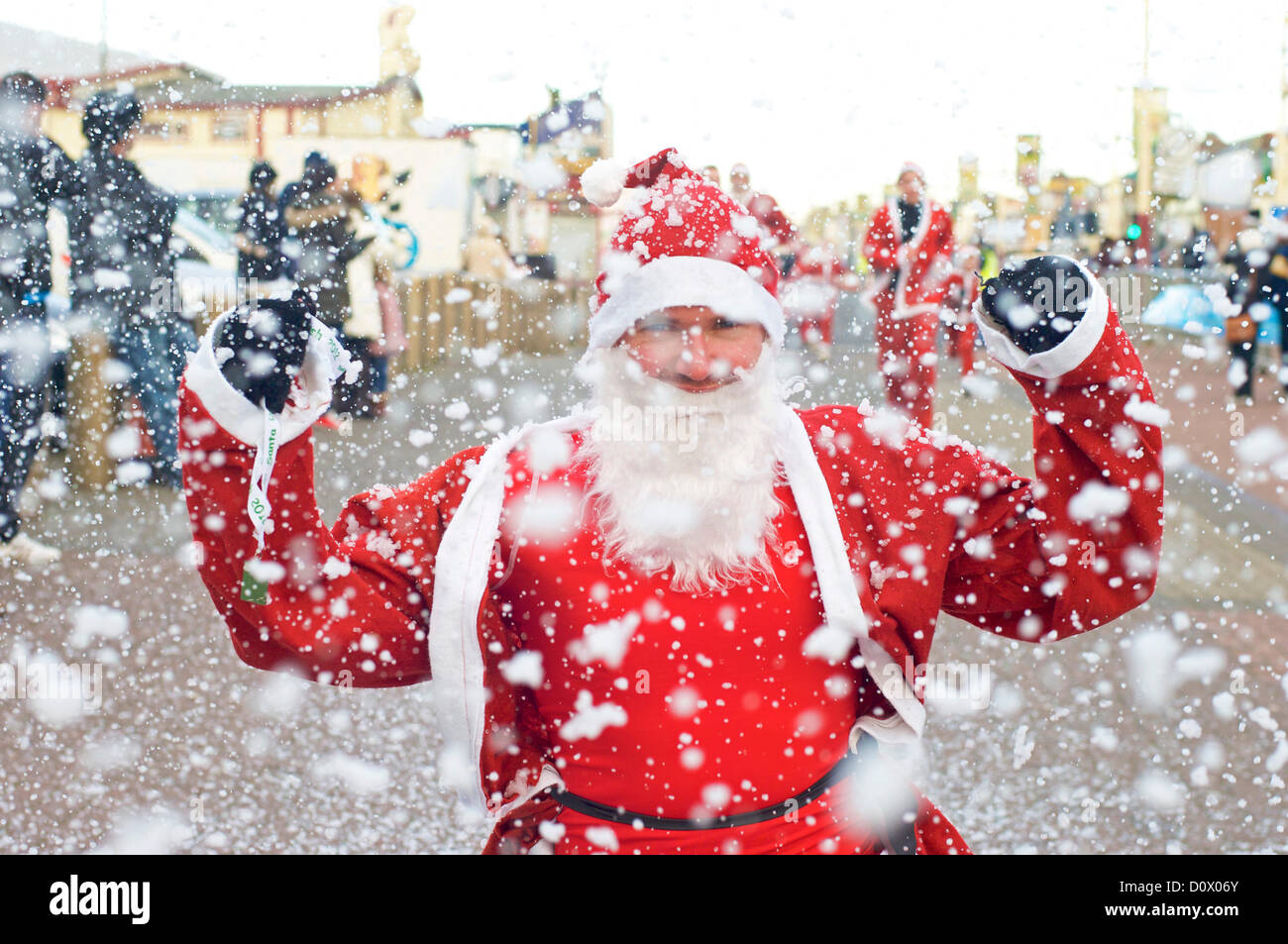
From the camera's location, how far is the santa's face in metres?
2.05

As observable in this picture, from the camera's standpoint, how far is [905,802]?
2.07 metres

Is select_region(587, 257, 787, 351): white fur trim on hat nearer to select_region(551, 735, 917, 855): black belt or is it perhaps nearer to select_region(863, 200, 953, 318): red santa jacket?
select_region(551, 735, 917, 855): black belt

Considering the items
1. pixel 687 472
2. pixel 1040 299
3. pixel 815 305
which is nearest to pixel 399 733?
pixel 687 472

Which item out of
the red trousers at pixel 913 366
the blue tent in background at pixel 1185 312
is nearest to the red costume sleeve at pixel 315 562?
the red trousers at pixel 913 366

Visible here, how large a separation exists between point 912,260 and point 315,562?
268 inches

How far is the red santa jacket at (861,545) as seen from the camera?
175cm

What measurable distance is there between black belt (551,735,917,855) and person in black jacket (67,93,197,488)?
15.0 ft

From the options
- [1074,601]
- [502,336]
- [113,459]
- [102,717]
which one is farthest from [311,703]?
[502,336]

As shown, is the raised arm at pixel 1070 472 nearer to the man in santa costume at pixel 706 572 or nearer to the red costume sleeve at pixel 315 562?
the man in santa costume at pixel 706 572

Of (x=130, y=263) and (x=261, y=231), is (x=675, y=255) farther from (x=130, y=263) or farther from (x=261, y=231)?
(x=261, y=231)

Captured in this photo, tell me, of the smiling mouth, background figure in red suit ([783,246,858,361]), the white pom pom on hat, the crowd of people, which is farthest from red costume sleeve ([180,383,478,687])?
background figure in red suit ([783,246,858,361])

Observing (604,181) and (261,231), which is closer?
(604,181)

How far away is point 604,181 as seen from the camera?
7.29 feet

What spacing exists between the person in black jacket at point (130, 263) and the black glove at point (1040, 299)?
4.91 meters
